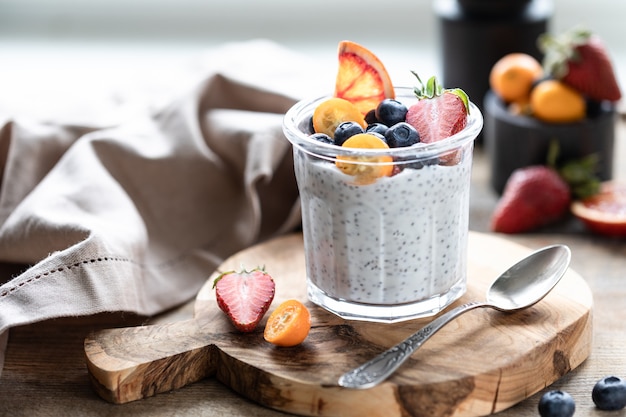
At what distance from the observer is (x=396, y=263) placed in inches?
63.9

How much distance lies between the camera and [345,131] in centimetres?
157

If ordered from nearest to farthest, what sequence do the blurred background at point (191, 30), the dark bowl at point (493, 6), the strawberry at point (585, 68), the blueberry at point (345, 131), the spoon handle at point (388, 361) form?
the spoon handle at point (388, 361) → the blueberry at point (345, 131) → the strawberry at point (585, 68) → the dark bowl at point (493, 6) → the blurred background at point (191, 30)

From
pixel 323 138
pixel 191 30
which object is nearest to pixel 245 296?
pixel 323 138

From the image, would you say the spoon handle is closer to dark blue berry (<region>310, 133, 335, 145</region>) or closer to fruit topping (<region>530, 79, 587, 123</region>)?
dark blue berry (<region>310, 133, 335, 145</region>)

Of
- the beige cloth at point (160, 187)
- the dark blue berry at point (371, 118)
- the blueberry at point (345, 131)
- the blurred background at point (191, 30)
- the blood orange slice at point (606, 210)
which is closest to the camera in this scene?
the blueberry at point (345, 131)

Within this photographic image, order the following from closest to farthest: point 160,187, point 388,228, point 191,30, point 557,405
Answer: point 557,405
point 388,228
point 160,187
point 191,30

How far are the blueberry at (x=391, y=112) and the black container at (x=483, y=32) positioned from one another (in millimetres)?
1001

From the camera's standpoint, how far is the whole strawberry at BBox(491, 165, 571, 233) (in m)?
2.18

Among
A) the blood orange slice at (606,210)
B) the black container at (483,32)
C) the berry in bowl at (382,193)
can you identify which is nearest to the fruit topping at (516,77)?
the black container at (483,32)

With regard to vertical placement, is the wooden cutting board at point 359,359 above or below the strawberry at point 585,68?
below

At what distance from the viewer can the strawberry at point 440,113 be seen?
159cm

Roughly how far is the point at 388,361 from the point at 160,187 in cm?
81

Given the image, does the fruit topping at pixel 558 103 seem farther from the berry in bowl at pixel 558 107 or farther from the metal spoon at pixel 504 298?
the metal spoon at pixel 504 298

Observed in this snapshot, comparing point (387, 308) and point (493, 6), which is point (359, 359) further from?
point (493, 6)
